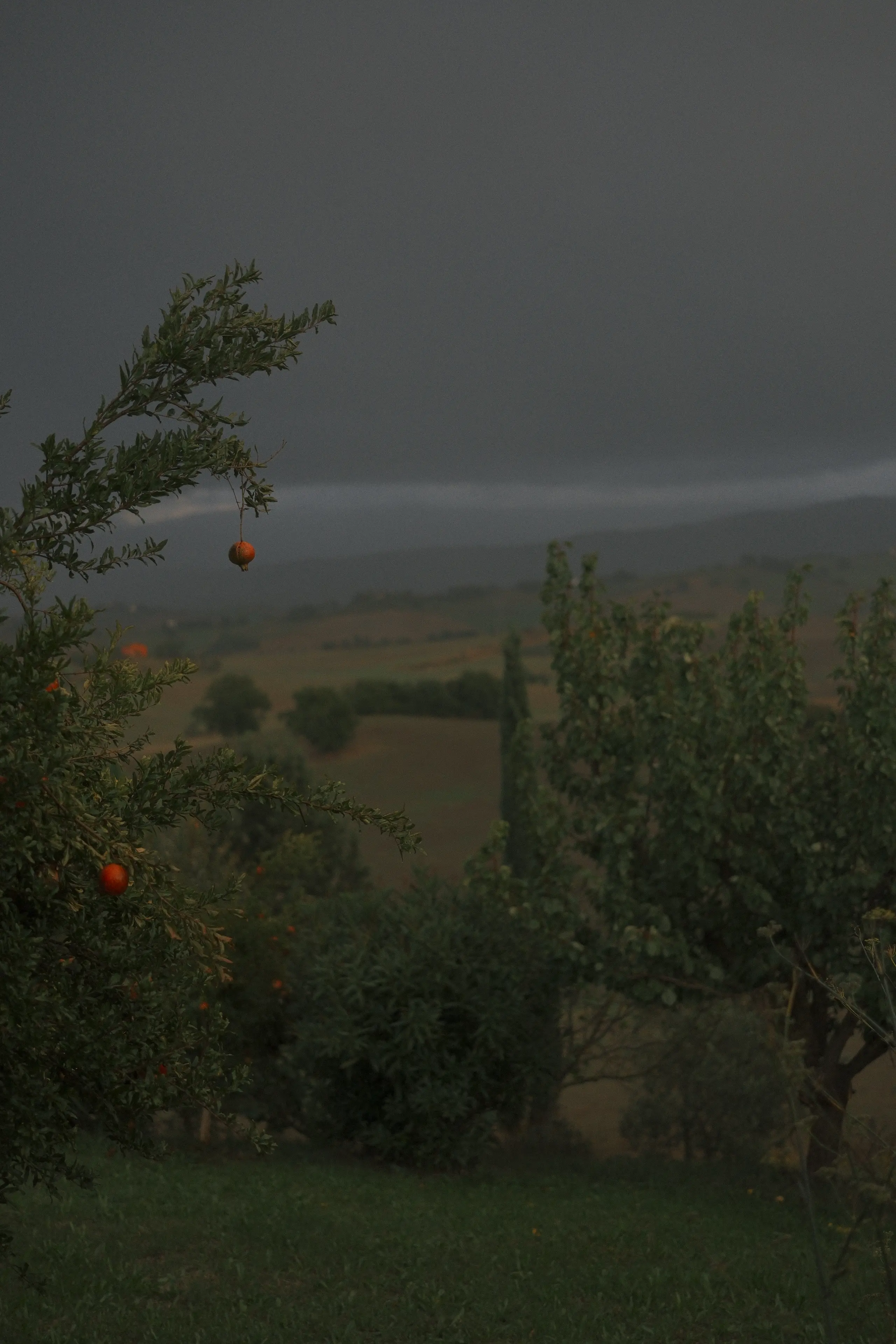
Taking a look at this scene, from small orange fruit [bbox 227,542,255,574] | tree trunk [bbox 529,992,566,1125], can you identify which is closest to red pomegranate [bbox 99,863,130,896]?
small orange fruit [bbox 227,542,255,574]

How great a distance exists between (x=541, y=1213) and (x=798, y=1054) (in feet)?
20.5

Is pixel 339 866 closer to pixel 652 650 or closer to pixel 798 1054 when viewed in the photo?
pixel 652 650

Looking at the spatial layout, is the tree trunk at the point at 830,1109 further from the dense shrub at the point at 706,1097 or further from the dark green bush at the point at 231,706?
the dark green bush at the point at 231,706

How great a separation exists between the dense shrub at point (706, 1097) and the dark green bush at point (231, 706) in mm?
33565

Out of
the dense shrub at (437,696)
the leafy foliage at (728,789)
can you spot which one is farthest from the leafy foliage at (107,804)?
the dense shrub at (437,696)

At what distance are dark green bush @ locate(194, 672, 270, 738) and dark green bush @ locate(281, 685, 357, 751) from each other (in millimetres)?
1306

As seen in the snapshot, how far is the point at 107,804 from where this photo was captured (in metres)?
3.55

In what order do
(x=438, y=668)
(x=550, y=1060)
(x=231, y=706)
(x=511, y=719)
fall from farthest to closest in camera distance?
(x=438, y=668) < (x=231, y=706) < (x=511, y=719) < (x=550, y=1060)

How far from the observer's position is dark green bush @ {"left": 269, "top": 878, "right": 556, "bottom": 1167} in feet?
34.9

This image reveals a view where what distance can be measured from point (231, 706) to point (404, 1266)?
136 ft

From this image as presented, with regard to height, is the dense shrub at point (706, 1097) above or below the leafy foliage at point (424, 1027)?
below

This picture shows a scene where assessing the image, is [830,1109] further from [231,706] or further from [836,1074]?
[231,706]

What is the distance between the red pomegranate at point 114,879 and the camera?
10.6 ft

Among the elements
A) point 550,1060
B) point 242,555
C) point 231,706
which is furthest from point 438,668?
point 242,555
